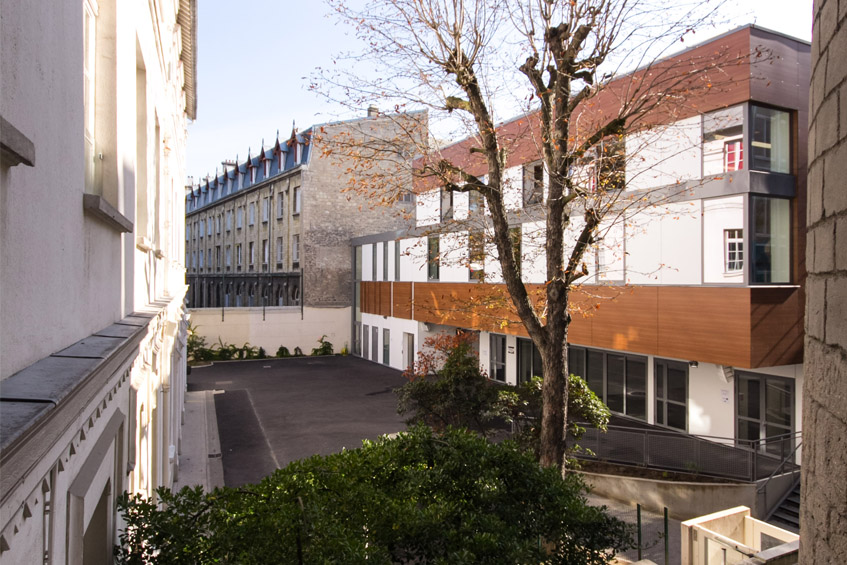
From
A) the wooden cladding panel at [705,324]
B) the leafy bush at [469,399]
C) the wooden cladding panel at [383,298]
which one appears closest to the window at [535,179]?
the leafy bush at [469,399]

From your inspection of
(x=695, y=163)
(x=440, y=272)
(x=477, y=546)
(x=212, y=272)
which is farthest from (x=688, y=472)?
(x=212, y=272)

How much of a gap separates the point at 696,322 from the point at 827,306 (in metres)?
14.5

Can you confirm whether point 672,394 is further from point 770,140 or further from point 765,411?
point 770,140

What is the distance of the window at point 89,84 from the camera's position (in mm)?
4211

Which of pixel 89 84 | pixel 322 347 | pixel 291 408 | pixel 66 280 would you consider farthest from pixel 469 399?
pixel 322 347

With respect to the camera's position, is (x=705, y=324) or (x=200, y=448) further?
(x=200, y=448)

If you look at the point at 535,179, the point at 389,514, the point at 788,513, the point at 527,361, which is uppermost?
the point at 535,179

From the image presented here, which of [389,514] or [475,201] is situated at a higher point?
[475,201]

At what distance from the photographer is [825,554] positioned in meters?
2.38

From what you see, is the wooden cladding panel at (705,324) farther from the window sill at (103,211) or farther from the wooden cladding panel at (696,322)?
the window sill at (103,211)

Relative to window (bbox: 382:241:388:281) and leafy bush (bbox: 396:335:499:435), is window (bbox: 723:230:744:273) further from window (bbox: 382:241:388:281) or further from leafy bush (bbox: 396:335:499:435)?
window (bbox: 382:241:388:281)

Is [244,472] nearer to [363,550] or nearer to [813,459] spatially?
[363,550]

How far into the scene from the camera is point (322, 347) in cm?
3997

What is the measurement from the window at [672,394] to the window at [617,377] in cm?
60
